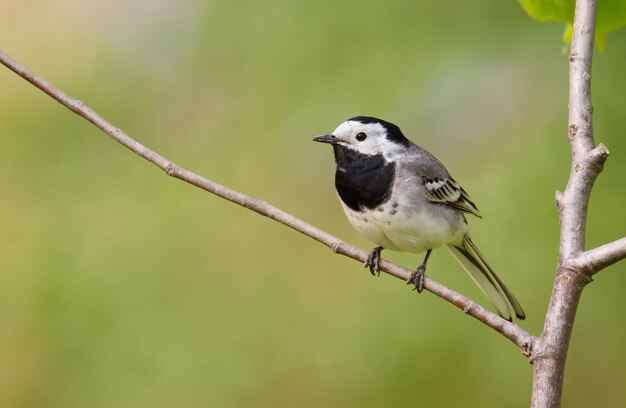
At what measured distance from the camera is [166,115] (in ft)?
13.1

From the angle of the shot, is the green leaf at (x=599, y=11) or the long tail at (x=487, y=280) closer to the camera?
the green leaf at (x=599, y=11)

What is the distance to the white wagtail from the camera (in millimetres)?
2031

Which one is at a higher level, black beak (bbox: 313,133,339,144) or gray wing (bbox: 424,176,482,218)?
gray wing (bbox: 424,176,482,218)

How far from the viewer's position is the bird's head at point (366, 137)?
2.12 metres

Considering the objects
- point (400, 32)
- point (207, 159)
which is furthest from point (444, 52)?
point (207, 159)

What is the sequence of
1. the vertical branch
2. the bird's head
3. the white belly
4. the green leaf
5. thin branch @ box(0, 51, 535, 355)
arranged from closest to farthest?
1. the vertical branch
2. the green leaf
3. thin branch @ box(0, 51, 535, 355)
4. the white belly
5. the bird's head

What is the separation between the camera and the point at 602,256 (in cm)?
110

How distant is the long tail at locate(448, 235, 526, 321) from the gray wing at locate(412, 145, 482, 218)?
0.12m

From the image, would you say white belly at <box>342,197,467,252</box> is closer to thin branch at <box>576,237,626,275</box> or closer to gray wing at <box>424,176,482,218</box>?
gray wing at <box>424,176,482,218</box>

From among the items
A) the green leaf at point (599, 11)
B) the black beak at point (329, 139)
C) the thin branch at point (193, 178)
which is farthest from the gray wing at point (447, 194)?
the green leaf at point (599, 11)

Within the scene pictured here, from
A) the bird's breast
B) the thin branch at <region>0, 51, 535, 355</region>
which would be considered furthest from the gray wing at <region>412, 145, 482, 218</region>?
the thin branch at <region>0, 51, 535, 355</region>

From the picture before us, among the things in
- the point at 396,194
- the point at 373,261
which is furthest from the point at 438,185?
the point at 373,261

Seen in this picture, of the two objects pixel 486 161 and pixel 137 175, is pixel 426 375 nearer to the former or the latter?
pixel 486 161

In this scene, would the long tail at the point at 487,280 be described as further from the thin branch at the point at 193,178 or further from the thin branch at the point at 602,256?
the thin branch at the point at 602,256
